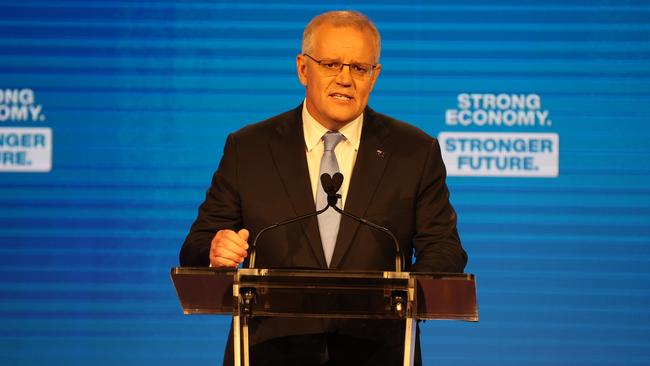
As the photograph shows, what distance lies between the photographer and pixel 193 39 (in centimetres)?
445

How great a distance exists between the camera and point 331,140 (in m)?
2.84

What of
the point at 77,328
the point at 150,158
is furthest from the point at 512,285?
the point at 77,328

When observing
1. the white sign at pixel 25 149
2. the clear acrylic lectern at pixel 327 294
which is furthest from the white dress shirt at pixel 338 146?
the white sign at pixel 25 149

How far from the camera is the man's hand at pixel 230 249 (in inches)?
89.7

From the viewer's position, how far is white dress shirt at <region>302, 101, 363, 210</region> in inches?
110

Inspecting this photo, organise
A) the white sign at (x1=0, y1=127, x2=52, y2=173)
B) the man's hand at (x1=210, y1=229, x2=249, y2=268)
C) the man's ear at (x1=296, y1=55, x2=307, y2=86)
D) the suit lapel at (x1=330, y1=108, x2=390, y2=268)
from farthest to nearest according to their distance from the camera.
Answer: the white sign at (x1=0, y1=127, x2=52, y2=173) < the man's ear at (x1=296, y1=55, x2=307, y2=86) < the suit lapel at (x1=330, y1=108, x2=390, y2=268) < the man's hand at (x1=210, y1=229, x2=249, y2=268)

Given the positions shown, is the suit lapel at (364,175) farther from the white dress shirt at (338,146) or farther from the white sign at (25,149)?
the white sign at (25,149)

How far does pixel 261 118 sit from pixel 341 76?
1.74 m

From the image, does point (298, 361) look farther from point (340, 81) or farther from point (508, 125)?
point (508, 125)

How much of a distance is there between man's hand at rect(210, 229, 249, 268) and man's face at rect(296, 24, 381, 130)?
0.61 metres

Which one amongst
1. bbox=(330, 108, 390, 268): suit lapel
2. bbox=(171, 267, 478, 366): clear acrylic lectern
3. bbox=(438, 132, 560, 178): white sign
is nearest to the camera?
bbox=(171, 267, 478, 366): clear acrylic lectern

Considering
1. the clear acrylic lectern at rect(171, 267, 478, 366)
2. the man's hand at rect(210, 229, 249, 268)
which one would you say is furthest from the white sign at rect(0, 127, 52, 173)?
the clear acrylic lectern at rect(171, 267, 478, 366)

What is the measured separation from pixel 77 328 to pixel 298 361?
7.74ft

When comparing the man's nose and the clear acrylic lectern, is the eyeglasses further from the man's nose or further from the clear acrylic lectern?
the clear acrylic lectern
